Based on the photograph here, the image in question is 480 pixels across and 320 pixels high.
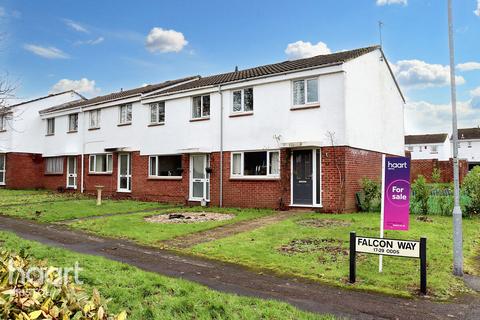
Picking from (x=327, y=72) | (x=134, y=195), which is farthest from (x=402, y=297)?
(x=134, y=195)

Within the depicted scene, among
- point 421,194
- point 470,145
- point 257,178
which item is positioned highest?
point 470,145

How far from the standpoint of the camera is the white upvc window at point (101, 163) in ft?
79.7

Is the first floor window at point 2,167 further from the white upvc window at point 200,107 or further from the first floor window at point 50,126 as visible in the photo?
the white upvc window at point 200,107

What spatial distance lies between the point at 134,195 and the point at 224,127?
751 cm

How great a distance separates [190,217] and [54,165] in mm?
19196

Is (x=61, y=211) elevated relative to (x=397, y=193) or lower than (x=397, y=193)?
lower

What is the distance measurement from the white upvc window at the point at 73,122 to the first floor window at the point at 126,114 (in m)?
5.54

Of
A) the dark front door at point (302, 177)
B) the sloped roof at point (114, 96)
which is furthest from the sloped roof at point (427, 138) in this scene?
the dark front door at point (302, 177)

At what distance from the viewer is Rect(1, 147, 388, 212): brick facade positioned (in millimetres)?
15188

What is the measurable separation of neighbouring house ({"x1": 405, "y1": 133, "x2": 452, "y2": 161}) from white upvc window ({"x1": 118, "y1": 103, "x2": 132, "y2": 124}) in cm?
5083

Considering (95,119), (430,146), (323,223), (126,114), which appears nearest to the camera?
(323,223)

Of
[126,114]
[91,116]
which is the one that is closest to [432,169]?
[126,114]

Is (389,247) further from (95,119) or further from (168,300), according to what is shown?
(95,119)

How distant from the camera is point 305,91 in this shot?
16141 mm
